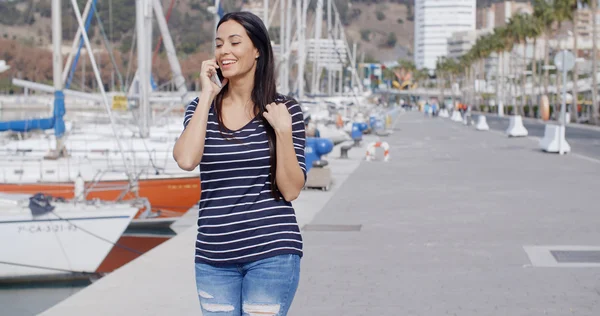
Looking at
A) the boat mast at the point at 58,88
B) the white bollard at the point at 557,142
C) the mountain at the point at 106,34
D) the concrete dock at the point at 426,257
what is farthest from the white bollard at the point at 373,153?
the boat mast at the point at 58,88

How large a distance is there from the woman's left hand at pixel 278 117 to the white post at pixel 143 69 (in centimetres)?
1985

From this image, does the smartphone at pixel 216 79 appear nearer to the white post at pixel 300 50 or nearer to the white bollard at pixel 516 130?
the white post at pixel 300 50

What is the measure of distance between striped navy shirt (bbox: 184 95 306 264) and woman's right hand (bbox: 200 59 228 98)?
0.17 meters

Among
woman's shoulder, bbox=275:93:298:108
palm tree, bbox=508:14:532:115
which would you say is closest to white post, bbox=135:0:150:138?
woman's shoulder, bbox=275:93:298:108

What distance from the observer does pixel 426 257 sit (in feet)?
34.2

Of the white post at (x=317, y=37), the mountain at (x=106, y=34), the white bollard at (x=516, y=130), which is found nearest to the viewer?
the mountain at (x=106, y=34)

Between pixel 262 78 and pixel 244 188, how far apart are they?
0.50 metres

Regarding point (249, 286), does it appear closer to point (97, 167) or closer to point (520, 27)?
point (97, 167)

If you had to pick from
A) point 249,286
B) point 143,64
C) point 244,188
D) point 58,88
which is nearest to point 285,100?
point 244,188

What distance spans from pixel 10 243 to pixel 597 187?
33.5 ft

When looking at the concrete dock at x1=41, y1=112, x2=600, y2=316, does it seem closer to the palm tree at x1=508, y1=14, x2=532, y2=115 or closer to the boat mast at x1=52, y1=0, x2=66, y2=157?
the boat mast at x1=52, y1=0, x2=66, y2=157

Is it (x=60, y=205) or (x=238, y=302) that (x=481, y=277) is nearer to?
→ (x=238, y=302)

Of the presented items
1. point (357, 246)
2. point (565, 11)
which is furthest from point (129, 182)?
point (565, 11)

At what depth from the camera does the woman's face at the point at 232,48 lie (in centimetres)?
→ 418
